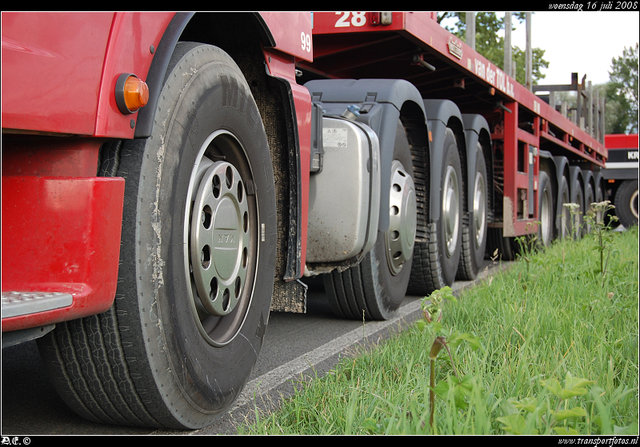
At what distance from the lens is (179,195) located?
1.66 m

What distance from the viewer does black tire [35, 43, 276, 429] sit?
4.99 ft

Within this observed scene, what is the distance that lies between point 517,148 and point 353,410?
17.3ft

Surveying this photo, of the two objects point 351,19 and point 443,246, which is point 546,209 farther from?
point 351,19

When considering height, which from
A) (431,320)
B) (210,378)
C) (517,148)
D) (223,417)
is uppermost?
(517,148)

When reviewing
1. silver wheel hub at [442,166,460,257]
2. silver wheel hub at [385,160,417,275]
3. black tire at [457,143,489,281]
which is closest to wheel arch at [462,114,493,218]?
black tire at [457,143,489,281]

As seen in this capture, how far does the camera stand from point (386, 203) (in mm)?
3387

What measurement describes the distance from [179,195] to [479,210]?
4347 millimetres

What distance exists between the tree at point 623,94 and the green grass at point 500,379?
56443 mm

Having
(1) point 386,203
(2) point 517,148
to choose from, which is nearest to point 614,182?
(2) point 517,148

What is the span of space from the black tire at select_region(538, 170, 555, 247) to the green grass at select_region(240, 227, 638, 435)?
177 inches

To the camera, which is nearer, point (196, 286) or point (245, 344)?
point (196, 286)

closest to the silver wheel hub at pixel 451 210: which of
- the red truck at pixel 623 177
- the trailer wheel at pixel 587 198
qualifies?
the trailer wheel at pixel 587 198
